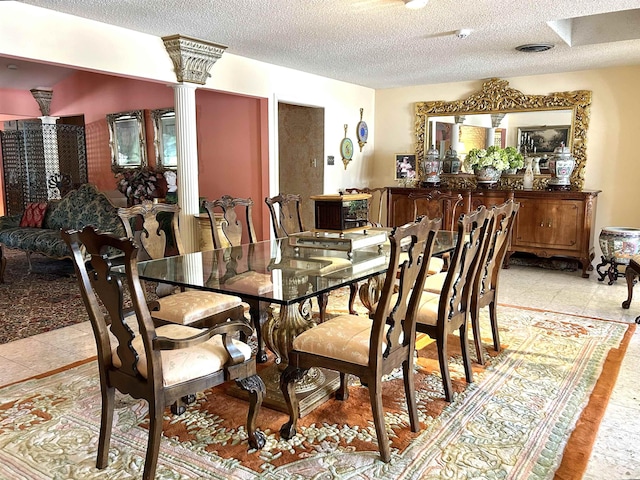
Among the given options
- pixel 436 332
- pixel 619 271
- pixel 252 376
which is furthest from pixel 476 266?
pixel 619 271

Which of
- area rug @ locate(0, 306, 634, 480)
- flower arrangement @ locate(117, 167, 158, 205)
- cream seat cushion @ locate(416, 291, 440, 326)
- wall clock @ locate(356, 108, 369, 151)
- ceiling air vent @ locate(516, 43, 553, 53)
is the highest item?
ceiling air vent @ locate(516, 43, 553, 53)

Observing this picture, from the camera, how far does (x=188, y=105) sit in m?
4.64

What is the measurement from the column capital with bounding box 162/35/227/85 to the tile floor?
228 cm

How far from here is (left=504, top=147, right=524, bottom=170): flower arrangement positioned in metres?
6.18

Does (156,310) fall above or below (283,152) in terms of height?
below

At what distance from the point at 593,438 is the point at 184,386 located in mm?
1766

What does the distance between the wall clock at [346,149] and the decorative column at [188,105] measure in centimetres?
243

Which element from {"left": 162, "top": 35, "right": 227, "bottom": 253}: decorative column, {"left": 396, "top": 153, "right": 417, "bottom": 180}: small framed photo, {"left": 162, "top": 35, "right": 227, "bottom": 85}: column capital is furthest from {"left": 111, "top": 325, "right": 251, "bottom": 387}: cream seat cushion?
{"left": 396, "top": 153, "right": 417, "bottom": 180}: small framed photo

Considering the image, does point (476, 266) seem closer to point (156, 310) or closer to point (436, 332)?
point (436, 332)

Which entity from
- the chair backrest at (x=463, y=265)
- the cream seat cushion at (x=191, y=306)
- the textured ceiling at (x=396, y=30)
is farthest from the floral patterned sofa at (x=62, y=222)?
the chair backrest at (x=463, y=265)

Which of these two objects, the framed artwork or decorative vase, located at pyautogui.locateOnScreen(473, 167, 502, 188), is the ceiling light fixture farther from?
the framed artwork

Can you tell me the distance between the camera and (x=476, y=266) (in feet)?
9.09

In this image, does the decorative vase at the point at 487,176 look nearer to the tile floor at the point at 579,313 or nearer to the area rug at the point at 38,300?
the tile floor at the point at 579,313

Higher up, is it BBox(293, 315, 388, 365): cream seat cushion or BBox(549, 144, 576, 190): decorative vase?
BBox(549, 144, 576, 190): decorative vase
